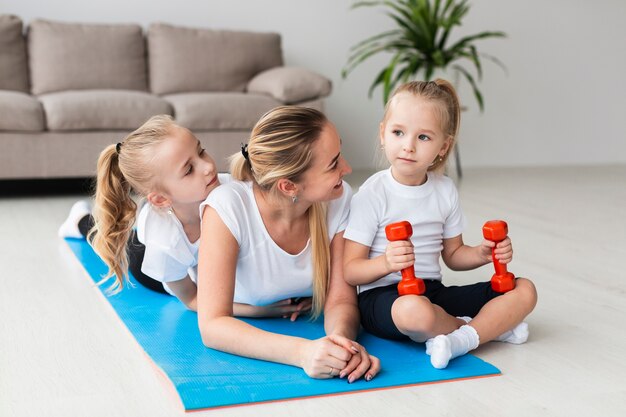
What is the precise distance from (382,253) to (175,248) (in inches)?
19.1

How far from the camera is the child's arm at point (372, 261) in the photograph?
1.64 meters

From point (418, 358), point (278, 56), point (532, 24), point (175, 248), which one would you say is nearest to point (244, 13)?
point (278, 56)

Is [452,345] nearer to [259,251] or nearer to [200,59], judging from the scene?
[259,251]

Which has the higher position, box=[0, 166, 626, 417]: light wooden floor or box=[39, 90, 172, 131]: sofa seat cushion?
box=[0, 166, 626, 417]: light wooden floor

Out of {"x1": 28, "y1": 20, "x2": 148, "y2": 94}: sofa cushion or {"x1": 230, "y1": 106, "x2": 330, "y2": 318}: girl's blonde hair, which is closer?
{"x1": 230, "y1": 106, "x2": 330, "y2": 318}: girl's blonde hair

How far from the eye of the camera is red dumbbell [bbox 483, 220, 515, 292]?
174cm

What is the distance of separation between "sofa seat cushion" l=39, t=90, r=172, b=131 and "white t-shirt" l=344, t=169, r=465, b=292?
7.90 feet

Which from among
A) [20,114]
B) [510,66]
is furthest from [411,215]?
[510,66]

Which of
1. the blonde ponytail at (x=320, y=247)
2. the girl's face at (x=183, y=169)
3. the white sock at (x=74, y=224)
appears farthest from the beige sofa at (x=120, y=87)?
the blonde ponytail at (x=320, y=247)

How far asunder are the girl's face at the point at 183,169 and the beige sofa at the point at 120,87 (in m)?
2.27

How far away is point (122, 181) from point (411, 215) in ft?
2.22

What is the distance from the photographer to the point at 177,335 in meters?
1.86

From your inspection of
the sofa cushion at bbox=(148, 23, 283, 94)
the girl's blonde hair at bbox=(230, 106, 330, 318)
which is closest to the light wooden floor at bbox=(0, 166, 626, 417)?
the girl's blonde hair at bbox=(230, 106, 330, 318)

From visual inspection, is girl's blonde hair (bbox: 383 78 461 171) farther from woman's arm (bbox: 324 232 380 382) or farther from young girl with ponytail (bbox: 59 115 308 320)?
young girl with ponytail (bbox: 59 115 308 320)
